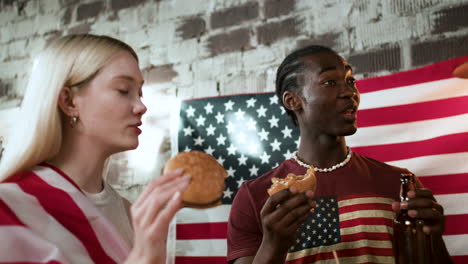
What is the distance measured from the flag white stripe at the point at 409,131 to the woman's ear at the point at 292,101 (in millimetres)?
385

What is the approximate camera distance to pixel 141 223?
0.85 metres

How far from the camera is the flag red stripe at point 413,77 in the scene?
169 cm

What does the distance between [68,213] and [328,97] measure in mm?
873

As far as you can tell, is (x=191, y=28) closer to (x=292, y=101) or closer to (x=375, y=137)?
(x=292, y=101)

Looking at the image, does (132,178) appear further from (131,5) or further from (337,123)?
(337,123)

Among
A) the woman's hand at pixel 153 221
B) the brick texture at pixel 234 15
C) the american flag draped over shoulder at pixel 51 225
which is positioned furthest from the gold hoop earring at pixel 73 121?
the brick texture at pixel 234 15

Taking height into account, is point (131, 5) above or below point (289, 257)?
above

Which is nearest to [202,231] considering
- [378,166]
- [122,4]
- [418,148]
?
[378,166]

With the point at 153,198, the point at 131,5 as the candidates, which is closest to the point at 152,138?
the point at 131,5

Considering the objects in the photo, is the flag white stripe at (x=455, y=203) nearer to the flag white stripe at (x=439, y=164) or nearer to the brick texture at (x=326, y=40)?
the flag white stripe at (x=439, y=164)

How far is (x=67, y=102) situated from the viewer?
114 cm

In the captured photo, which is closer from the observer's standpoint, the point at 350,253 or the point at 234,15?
the point at 350,253

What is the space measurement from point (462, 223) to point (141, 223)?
1.30m

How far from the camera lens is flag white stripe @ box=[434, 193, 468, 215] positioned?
163 cm
